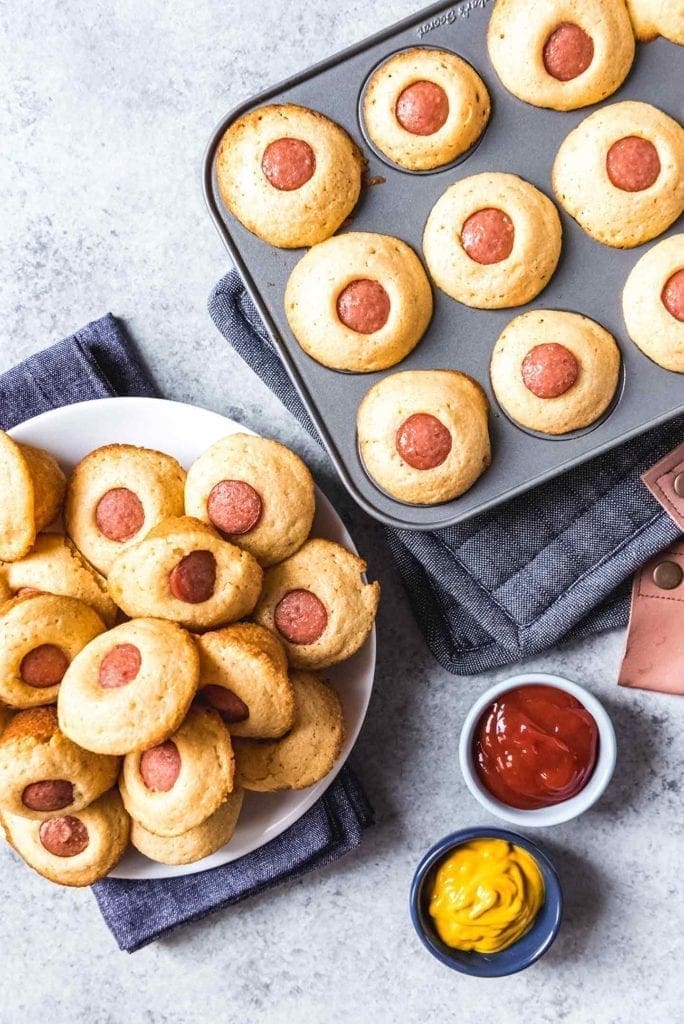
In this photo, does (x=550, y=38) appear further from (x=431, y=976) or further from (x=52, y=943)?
(x=52, y=943)

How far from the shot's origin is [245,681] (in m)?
2.02

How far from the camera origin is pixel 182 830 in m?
2.02

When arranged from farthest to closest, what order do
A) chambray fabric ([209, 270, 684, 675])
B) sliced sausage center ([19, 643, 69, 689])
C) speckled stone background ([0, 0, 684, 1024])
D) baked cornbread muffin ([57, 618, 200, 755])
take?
speckled stone background ([0, 0, 684, 1024]), chambray fabric ([209, 270, 684, 675]), sliced sausage center ([19, 643, 69, 689]), baked cornbread muffin ([57, 618, 200, 755])

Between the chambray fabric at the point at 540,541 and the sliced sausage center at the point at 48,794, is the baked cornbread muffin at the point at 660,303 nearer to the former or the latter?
the chambray fabric at the point at 540,541

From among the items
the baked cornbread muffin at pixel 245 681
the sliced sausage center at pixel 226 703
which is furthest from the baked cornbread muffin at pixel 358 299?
the sliced sausage center at pixel 226 703

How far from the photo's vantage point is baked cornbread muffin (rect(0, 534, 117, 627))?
2.18m

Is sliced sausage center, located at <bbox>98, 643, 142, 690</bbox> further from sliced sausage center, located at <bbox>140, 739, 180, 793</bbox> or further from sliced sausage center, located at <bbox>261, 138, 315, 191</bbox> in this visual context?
sliced sausage center, located at <bbox>261, 138, 315, 191</bbox>

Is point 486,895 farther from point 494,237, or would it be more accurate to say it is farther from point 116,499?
point 494,237

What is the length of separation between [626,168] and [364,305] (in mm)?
609

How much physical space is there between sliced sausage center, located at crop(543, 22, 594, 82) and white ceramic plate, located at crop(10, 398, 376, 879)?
1014 millimetres

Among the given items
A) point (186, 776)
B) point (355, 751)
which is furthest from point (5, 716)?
point (355, 751)

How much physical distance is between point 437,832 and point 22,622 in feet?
4.05

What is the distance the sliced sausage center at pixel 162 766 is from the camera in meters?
2.00

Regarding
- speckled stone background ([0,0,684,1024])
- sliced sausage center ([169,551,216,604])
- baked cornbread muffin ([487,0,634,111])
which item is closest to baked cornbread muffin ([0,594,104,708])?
sliced sausage center ([169,551,216,604])
